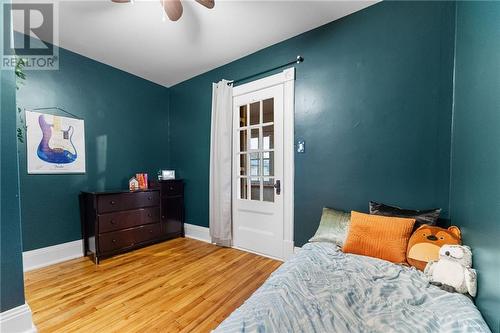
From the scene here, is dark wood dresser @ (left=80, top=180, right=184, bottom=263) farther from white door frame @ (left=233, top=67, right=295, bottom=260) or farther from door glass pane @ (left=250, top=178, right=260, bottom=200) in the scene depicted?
white door frame @ (left=233, top=67, right=295, bottom=260)

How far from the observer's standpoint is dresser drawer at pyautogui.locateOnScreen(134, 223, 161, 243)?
2.82m

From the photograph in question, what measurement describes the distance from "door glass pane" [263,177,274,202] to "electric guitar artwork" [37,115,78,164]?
2508mm

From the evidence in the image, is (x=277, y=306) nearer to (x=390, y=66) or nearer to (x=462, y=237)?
(x=462, y=237)

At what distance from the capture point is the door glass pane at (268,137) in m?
2.60

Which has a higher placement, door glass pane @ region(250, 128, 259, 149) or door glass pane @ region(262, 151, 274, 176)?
door glass pane @ region(250, 128, 259, 149)

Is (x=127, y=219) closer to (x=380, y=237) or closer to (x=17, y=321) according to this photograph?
(x=17, y=321)

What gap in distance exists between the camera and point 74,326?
4.70 ft

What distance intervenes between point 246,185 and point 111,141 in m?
2.13

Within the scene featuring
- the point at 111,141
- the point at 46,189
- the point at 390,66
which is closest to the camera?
the point at 390,66

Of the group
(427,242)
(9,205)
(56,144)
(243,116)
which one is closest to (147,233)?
(56,144)

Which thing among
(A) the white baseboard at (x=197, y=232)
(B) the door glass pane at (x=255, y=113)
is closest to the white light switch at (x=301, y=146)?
(B) the door glass pane at (x=255, y=113)

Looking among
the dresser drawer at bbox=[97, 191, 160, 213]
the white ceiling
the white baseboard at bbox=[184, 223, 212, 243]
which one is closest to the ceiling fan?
the white ceiling

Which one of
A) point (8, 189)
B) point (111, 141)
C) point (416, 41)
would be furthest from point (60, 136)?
point (416, 41)

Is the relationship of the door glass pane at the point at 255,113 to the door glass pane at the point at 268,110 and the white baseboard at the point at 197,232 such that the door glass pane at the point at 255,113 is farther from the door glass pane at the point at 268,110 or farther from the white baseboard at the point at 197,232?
the white baseboard at the point at 197,232
